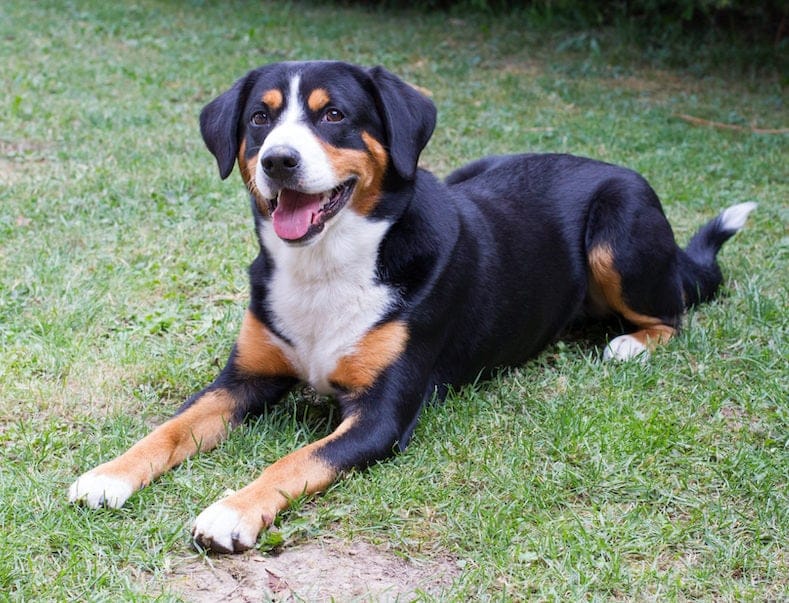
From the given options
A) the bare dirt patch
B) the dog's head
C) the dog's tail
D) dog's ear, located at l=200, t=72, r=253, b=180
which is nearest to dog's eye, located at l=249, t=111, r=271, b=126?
the dog's head

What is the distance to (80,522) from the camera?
3070mm

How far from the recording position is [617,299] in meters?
4.68

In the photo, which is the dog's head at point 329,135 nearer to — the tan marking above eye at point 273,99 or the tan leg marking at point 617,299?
the tan marking above eye at point 273,99

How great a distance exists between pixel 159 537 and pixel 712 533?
1.71m

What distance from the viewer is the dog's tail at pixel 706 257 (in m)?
4.95

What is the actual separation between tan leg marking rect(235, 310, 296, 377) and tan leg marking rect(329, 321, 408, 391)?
258 mm

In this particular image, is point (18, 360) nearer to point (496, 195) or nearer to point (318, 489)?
point (318, 489)

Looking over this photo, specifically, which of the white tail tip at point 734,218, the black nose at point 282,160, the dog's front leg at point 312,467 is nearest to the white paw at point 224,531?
the dog's front leg at point 312,467

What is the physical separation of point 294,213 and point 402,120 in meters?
0.52

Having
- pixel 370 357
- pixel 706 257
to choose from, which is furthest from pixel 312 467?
pixel 706 257

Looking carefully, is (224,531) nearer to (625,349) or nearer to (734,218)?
(625,349)

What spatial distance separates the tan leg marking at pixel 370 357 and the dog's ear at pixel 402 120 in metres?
0.57

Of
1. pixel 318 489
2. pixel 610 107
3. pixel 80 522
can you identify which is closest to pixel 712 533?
pixel 318 489

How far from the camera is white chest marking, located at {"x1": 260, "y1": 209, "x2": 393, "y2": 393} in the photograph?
3701mm
